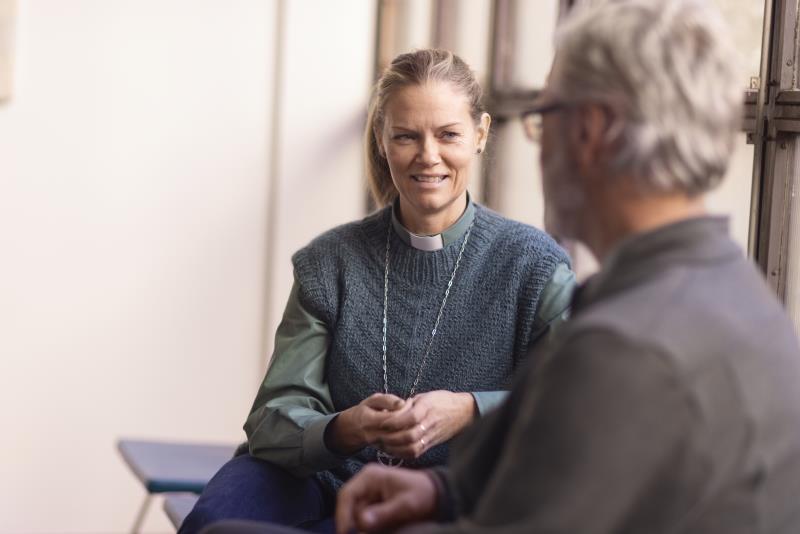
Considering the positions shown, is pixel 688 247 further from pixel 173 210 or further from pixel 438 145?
pixel 173 210

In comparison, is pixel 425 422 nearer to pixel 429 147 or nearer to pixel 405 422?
pixel 405 422

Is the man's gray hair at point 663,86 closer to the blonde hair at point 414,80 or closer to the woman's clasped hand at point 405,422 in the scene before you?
the woman's clasped hand at point 405,422

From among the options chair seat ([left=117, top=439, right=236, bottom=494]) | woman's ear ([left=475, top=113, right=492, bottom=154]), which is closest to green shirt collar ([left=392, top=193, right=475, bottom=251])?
woman's ear ([left=475, top=113, right=492, bottom=154])

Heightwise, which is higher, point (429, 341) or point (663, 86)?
point (663, 86)

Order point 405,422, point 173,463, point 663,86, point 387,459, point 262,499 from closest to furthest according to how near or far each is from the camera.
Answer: point 663,86, point 405,422, point 262,499, point 387,459, point 173,463

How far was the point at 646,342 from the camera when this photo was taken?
109cm

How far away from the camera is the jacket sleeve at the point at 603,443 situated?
1.07 metres

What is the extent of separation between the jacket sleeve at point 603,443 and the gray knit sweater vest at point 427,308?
43.4 inches

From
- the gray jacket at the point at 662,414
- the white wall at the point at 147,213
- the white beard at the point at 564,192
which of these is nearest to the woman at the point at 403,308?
the white beard at the point at 564,192

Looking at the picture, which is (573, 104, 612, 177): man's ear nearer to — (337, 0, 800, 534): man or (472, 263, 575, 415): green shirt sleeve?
(337, 0, 800, 534): man

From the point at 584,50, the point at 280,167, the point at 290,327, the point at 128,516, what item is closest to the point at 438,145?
the point at 290,327

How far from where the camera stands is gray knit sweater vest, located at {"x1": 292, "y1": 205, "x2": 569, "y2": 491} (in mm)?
2227

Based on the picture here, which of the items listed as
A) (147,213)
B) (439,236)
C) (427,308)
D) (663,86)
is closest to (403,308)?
(427,308)

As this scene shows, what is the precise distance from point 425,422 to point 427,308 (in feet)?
1.10
